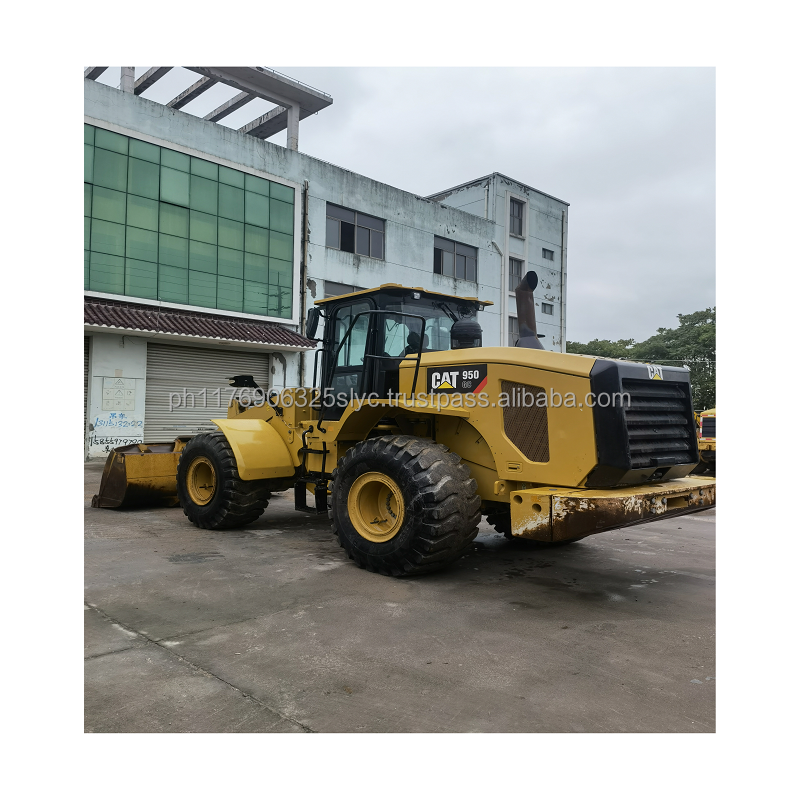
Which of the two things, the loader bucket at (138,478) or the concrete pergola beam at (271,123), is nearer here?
the loader bucket at (138,478)

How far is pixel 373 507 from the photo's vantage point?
6.05 metres

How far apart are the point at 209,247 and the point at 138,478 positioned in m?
11.4

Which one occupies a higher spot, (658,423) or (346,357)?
(346,357)

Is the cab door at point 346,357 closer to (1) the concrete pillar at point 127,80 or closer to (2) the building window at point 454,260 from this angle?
(1) the concrete pillar at point 127,80

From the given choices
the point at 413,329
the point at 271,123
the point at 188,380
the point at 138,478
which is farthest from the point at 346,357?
the point at 271,123

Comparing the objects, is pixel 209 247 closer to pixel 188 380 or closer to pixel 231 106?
pixel 188 380

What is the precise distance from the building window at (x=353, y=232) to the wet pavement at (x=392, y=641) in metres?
16.8

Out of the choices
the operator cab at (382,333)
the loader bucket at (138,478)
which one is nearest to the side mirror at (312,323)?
the operator cab at (382,333)

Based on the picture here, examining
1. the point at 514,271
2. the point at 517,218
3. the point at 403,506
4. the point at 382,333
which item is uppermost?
the point at 517,218

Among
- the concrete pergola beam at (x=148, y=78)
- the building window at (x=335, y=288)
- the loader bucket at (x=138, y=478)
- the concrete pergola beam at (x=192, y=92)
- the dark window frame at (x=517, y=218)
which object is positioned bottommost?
the loader bucket at (x=138, y=478)

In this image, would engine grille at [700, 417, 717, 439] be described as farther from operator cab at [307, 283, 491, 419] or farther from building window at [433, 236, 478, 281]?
building window at [433, 236, 478, 281]

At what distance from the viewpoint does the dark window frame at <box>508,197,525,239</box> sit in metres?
30.1

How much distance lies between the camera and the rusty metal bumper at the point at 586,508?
4742 mm

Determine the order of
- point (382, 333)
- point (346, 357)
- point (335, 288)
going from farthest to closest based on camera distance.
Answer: point (335, 288), point (346, 357), point (382, 333)
